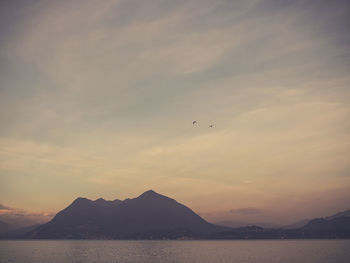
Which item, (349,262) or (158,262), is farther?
(158,262)

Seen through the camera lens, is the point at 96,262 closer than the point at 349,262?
No

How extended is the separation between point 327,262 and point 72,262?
107 meters

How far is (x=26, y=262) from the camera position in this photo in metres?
139

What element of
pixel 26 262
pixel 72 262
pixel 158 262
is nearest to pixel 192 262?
pixel 158 262

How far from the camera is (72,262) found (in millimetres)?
138875

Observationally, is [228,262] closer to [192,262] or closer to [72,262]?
[192,262]

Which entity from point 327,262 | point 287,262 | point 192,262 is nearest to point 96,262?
point 192,262

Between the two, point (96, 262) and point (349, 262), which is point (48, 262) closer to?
point (96, 262)

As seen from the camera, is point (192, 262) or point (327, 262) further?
point (192, 262)

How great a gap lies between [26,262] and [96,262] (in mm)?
30310

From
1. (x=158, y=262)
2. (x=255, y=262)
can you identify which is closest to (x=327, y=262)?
(x=255, y=262)

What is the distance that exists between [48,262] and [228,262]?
77.7 metres

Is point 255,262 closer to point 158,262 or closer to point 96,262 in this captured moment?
point 158,262

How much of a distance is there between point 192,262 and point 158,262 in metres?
14.9
